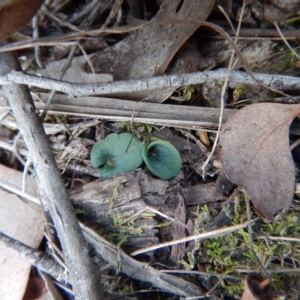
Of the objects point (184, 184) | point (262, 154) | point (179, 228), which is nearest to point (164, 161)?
point (184, 184)

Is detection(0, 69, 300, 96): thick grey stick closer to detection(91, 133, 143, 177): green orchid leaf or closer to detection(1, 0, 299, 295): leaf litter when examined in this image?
detection(1, 0, 299, 295): leaf litter

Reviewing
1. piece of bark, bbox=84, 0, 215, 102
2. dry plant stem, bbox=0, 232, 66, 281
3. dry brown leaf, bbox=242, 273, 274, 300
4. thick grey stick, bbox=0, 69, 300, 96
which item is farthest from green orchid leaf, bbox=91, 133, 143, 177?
dry brown leaf, bbox=242, 273, 274, 300

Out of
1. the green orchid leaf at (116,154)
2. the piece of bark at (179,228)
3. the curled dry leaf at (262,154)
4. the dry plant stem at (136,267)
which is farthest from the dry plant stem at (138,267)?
the curled dry leaf at (262,154)

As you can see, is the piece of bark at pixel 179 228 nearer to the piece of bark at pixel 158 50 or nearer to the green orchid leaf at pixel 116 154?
the green orchid leaf at pixel 116 154

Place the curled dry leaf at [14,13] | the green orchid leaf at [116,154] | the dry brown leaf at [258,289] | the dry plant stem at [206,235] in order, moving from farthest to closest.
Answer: the green orchid leaf at [116,154]
the dry plant stem at [206,235]
the dry brown leaf at [258,289]
the curled dry leaf at [14,13]

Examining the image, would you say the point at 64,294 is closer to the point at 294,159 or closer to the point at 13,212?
the point at 13,212
